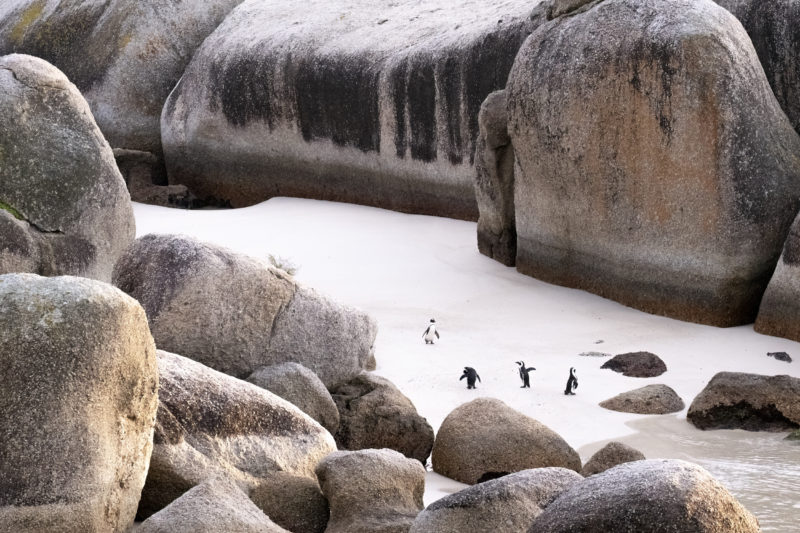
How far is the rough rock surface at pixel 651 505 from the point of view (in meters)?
3.96

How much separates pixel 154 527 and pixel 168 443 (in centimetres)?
77

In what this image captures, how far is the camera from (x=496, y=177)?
11.7 m

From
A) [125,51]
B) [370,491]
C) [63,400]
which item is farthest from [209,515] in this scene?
[125,51]

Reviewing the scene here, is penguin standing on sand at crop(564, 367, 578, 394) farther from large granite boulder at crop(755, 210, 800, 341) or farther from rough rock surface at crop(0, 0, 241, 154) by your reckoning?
rough rock surface at crop(0, 0, 241, 154)

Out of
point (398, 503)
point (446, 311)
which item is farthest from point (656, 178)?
point (398, 503)

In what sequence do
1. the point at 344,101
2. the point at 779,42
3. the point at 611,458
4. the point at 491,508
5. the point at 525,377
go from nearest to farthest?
the point at 491,508 < the point at 611,458 < the point at 525,377 < the point at 779,42 < the point at 344,101

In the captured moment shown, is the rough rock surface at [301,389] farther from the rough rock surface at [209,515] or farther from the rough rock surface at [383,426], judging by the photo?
the rough rock surface at [209,515]

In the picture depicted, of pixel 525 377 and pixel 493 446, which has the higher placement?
pixel 493 446

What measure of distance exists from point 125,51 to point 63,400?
12724 millimetres

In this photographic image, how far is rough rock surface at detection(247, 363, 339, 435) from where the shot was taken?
22.4ft

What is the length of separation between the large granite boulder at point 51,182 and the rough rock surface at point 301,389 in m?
1.81

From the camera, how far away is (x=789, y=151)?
33.3 ft

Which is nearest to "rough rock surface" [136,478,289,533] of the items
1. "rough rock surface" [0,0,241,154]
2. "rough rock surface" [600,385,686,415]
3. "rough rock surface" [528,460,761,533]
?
"rough rock surface" [528,460,761,533]

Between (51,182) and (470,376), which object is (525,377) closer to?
(470,376)
